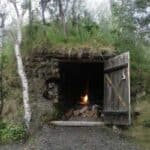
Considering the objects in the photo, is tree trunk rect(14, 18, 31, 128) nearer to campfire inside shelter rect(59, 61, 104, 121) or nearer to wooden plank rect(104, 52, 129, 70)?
campfire inside shelter rect(59, 61, 104, 121)

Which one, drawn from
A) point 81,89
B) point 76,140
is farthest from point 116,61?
point 81,89

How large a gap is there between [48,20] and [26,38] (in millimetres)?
1378

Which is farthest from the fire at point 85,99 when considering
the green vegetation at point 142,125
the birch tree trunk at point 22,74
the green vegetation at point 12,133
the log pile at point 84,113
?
the green vegetation at point 12,133

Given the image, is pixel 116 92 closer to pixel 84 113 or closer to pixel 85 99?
pixel 84 113

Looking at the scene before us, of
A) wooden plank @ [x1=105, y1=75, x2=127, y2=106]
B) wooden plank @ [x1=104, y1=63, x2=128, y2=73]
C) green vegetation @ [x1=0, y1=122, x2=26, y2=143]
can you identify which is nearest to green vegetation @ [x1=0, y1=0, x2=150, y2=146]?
wooden plank @ [x1=104, y1=63, x2=128, y2=73]

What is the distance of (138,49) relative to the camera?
1653 centimetres

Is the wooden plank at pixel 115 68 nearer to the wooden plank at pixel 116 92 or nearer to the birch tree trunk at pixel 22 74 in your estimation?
the wooden plank at pixel 116 92

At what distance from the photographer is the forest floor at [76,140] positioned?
11852 millimetres

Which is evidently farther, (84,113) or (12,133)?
(84,113)

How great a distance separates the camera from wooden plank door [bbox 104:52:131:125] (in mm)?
13984

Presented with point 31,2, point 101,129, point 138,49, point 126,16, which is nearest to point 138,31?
point 126,16

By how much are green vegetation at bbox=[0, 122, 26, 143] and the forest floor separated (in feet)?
1.27

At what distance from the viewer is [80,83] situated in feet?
59.7

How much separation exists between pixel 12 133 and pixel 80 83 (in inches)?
196
